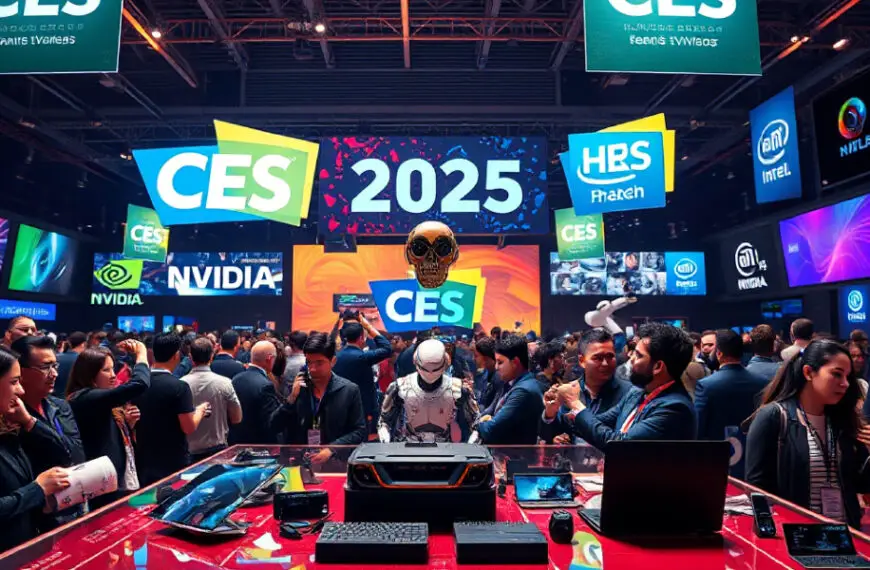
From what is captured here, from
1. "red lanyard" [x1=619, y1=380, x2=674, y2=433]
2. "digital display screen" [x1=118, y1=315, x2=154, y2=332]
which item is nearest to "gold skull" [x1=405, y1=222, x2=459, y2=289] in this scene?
"red lanyard" [x1=619, y1=380, x2=674, y2=433]

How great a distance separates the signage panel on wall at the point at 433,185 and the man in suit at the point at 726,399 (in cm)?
232

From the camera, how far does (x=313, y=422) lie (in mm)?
3627

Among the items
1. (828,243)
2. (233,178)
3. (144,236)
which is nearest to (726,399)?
(233,178)

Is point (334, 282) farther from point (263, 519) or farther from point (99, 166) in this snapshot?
point (263, 519)

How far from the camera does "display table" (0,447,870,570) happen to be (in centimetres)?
147

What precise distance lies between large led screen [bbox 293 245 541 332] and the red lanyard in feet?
52.1

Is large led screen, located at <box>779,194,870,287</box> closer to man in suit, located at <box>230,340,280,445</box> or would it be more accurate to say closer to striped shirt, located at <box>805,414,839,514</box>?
striped shirt, located at <box>805,414,839,514</box>

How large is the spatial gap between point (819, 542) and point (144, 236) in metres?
13.2

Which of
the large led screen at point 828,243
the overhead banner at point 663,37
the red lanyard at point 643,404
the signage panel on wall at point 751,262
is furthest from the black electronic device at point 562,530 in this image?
the signage panel on wall at point 751,262

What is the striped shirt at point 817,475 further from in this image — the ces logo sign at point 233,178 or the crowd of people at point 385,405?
the ces logo sign at point 233,178

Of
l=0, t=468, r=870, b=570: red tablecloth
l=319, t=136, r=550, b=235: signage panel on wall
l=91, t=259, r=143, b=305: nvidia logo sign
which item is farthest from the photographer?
l=91, t=259, r=143, b=305: nvidia logo sign

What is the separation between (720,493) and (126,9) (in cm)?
923

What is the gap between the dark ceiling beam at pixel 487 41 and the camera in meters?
9.02

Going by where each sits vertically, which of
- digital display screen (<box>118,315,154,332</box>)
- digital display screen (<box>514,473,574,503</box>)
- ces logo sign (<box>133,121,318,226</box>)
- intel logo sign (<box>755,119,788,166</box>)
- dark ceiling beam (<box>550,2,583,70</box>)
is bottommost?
digital display screen (<box>514,473,574,503</box>)
